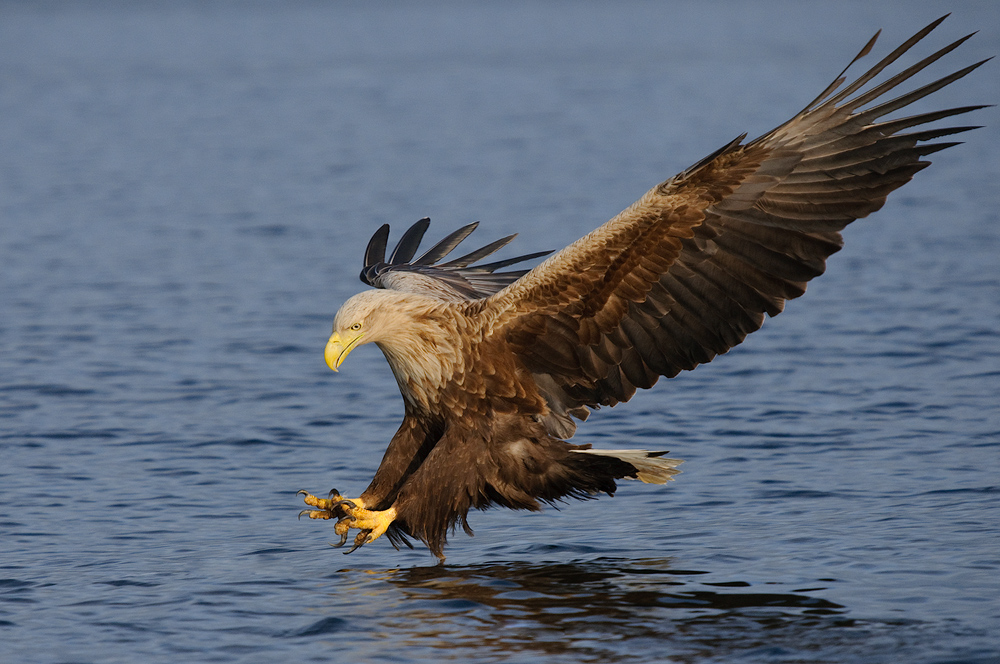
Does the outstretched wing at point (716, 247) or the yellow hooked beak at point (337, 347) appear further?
the yellow hooked beak at point (337, 347)

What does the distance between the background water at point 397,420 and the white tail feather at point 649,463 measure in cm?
32

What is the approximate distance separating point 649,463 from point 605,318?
68 cm

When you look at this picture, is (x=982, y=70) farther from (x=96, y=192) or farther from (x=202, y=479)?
(x=202, y=479)

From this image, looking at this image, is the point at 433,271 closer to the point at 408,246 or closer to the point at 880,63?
the point at 408,246

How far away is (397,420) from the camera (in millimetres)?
8188

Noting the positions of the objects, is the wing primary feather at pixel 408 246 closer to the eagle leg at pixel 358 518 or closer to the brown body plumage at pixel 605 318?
the brown body plumage at pixel 605 318

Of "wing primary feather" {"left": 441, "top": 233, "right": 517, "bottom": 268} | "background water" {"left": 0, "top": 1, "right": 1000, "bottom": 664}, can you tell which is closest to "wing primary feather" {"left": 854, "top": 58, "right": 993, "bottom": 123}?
"background water" {"left": 0, "top": 1, "right": 1000, "bottom": 664}

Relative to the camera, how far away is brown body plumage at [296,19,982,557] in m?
5.24

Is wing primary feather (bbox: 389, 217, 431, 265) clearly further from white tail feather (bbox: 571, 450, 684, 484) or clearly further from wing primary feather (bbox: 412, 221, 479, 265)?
white tail feather (bbox: 571, 450, 684, 484)

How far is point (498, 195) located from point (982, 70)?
13.4m

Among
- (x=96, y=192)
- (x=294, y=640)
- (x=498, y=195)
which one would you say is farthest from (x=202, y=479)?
(x=96, y=192)

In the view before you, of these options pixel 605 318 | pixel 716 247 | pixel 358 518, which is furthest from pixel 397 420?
pixel 716 247

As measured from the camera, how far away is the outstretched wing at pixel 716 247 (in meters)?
5.19

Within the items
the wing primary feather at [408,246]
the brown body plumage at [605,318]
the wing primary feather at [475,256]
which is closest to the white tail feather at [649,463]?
the brown body plumage at [605,318]
